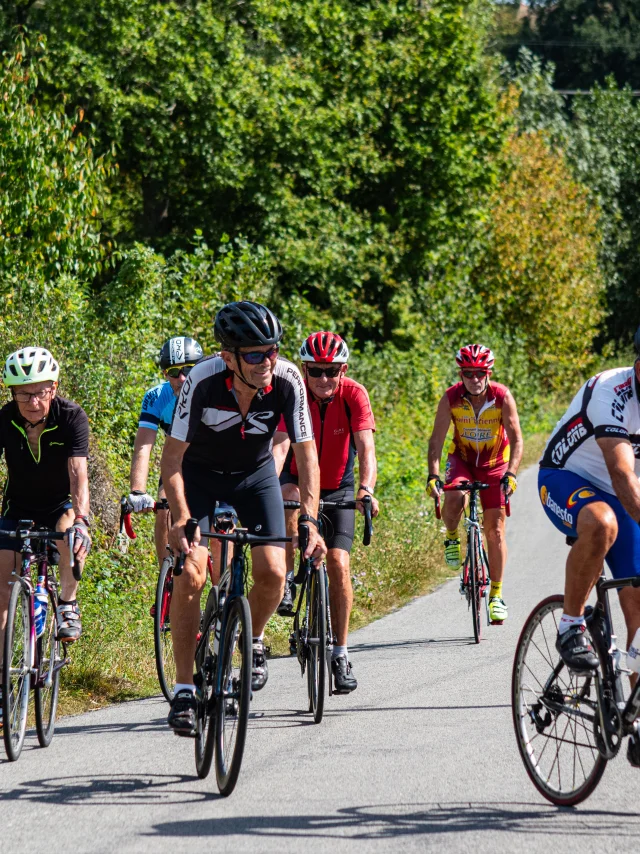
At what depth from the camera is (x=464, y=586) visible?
9.73 meters

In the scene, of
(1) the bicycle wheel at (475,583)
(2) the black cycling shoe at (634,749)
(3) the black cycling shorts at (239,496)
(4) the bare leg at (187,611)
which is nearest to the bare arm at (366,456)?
(3) the black cycling shorts at (239,496)

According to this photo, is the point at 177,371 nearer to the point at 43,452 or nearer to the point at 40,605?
the point at 43,452

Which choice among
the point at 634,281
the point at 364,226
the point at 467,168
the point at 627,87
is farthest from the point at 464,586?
the point at 627,87

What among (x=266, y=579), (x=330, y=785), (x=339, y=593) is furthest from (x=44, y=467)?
(x=330, y=785)

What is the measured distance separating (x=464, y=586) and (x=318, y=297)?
64.6 ft

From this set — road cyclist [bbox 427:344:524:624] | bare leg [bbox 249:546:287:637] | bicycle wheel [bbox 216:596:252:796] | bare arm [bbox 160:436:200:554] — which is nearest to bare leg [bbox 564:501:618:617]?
bicycle wheel [bbox 216:596:252:796]

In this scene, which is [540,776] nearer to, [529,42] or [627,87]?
[627,87]

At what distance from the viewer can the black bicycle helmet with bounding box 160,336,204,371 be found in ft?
26.3

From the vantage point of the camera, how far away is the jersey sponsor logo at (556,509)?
5.19m

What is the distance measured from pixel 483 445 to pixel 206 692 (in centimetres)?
500

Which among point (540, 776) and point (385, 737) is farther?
point (385, 737)

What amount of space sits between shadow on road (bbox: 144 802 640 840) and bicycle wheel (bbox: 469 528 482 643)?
4230 millimetres

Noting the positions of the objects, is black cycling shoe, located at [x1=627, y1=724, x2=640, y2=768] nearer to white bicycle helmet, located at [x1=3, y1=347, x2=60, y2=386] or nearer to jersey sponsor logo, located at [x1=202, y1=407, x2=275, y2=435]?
jersey sponsor logo, located at [x1=202, y1=407, x2=275, y2=435]

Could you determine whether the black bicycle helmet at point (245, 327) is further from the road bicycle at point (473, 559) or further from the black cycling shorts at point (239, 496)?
the road bicycle at point (473, 559)
